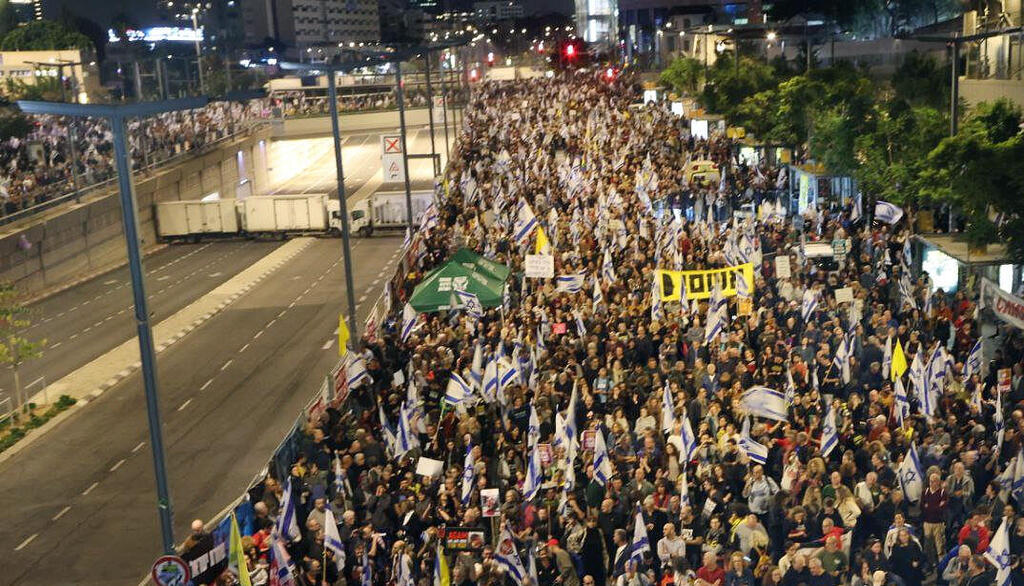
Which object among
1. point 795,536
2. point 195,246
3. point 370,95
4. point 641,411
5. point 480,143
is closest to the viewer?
point 795,536

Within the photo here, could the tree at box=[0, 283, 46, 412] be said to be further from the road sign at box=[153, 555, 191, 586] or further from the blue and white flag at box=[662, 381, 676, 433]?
the road sign at box=[153, 555, 191, 586]

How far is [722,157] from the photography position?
48.9 meters

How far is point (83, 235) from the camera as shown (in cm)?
4706

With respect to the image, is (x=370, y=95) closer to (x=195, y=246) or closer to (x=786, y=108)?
(x=195, y=246)

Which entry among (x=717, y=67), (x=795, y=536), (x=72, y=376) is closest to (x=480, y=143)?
Answer: (x=717, y=67)

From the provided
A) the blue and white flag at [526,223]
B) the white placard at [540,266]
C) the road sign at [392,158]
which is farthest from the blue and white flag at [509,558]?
the road sign at [392,158]

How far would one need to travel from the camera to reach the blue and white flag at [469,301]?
24625mm

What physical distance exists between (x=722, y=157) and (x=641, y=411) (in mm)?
32603

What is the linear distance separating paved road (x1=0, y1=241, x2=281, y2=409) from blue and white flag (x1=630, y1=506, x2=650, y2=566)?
20162 mm

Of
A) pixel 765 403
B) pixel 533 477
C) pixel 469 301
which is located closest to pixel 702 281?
pixel 469 301

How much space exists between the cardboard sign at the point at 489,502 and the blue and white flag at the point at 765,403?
3.72 m

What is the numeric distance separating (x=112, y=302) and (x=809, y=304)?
26.1 meters

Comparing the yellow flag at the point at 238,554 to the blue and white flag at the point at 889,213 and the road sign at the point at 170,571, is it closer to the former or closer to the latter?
the road sign at the point at 170,571

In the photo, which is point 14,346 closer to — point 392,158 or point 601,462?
point 601,462
